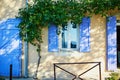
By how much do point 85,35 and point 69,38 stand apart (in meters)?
0.69

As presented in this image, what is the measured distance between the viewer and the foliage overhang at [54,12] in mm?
11594

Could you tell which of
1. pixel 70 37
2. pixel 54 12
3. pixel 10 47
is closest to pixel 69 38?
pixel 70 37

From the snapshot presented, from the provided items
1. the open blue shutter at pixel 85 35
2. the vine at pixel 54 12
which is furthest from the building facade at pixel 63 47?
the vine at pixel 54 12

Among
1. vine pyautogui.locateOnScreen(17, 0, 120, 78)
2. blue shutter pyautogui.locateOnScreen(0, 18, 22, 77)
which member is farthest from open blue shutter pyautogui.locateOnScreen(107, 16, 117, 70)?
blue shutter pyautogui.locateOnScreen(0, 18, 22, 77)

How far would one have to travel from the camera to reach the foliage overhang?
1159cm

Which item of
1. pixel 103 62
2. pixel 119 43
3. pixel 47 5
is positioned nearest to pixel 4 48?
pixel 47 5

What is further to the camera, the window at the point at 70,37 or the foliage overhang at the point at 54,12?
the window at the point at 70,37

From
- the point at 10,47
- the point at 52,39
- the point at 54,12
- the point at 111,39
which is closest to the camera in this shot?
the point at 54,12

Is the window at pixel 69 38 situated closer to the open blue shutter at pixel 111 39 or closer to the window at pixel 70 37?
the window at pixel 70 37

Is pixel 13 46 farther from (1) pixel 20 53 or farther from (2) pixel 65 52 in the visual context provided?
(2) pixel 65 52

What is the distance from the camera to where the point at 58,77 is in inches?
469

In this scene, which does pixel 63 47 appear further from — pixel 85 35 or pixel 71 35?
pixel 85 35

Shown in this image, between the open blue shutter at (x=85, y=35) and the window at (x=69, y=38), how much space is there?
29 cm

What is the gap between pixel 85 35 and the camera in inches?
468
